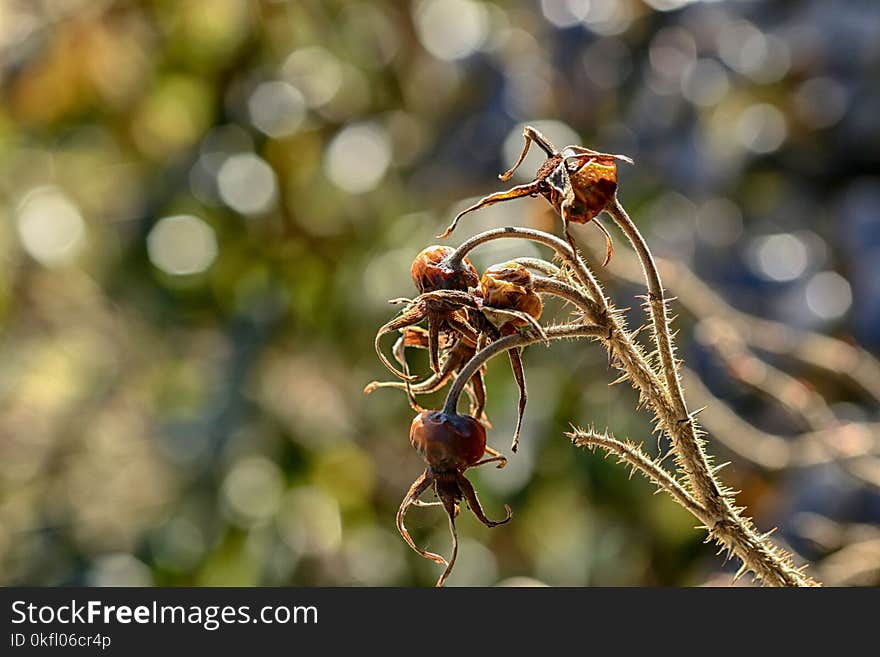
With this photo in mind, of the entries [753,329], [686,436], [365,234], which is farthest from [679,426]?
[365,234]

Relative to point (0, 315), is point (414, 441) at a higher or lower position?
lower

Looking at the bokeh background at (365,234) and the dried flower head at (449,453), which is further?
the bokeh background at (365,234)

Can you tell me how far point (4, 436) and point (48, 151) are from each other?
0.63 metres

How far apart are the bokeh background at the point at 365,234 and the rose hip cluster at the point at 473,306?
77 cm

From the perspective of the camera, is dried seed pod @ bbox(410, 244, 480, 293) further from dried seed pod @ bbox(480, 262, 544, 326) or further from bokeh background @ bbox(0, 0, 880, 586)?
bokeh background @ bbox(0, 0, 880, 586)

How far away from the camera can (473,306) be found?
0.36m

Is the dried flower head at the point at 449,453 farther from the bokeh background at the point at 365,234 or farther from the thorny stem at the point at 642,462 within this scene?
the bokeh background at the point at 365,234

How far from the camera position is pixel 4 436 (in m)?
2.09

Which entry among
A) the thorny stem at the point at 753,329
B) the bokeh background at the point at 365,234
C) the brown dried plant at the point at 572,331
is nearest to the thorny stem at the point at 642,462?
the brown dried plant at the point at 572,331

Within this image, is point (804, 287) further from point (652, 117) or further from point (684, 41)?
point (684, 41)

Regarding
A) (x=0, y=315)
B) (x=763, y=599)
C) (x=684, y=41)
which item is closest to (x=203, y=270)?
(x=0, y=315)

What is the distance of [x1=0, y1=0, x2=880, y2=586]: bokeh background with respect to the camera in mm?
1316

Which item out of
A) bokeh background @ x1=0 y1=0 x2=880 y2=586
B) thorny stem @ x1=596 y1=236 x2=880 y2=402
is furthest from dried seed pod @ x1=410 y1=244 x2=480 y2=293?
bokeh background @ x1=0 y1=0 x2=880 y2=586

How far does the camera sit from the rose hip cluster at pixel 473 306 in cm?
36
